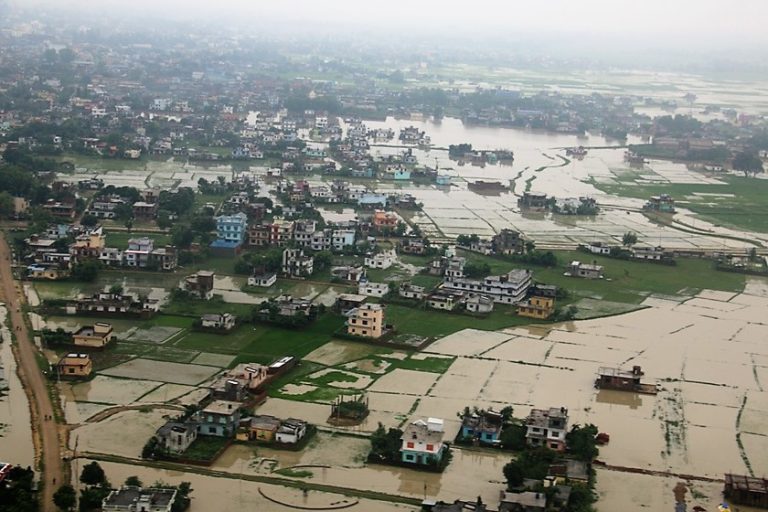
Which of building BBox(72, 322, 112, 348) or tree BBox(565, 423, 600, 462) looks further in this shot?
building BBox(72, 322, 112, 348)

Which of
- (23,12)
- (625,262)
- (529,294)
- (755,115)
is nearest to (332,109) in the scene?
(755,115)

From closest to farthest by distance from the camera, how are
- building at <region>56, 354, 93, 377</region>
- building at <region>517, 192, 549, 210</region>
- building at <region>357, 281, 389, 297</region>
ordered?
building at <region>56, 354, 93, 377</region>
building at <region>357, 281, 389, 297</region>
building at <region>517, 192, 549, 210</region>

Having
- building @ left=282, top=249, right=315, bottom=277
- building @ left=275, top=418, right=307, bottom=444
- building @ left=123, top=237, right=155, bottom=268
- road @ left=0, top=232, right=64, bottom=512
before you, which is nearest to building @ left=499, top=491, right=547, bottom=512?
building @ left=275, top=418, right=307, bottom=444

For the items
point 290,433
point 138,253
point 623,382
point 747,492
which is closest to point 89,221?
point 138,253

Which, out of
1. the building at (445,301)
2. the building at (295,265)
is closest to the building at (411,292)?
the building at (445,301)

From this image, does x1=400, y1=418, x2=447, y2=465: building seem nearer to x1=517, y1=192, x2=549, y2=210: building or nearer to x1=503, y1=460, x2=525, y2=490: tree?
x1=503, y1=460, x2=525, y2=490: tree

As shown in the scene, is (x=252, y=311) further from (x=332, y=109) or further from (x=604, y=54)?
(x=604, y=54)
